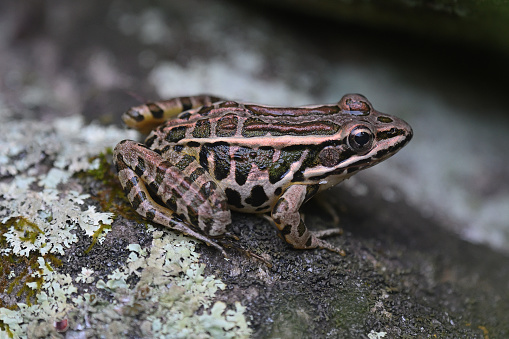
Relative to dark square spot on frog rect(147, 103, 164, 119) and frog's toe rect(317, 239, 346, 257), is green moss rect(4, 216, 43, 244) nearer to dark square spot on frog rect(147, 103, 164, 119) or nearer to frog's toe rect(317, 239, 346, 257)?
dark square spot on frog rect(147, 103, 164, 119)

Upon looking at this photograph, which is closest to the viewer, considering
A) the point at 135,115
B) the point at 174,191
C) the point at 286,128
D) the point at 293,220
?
the point at 174,191

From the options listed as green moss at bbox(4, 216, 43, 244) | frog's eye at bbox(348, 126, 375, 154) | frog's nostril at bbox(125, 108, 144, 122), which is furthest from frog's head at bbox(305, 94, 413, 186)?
green moss at bbox(4, 216, 43, 244)

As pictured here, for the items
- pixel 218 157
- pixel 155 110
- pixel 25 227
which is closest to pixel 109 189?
pixel 25 227

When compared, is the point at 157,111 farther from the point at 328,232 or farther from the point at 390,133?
the point at 390,133

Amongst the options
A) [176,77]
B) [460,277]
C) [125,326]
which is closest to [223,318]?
[125,326]

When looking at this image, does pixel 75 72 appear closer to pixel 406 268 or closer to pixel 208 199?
pixel 208 199

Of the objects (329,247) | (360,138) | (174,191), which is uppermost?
(360,138)

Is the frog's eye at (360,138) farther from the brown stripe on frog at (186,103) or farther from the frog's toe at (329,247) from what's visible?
the brown stripe on frog at (186,103)

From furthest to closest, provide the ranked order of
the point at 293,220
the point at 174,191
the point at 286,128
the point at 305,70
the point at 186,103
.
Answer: the point at 305,70
the point at 186,103
the point at 286,128
the point at 293,220
the point at 174,191
